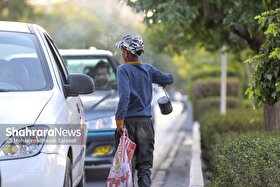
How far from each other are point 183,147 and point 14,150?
491 inches

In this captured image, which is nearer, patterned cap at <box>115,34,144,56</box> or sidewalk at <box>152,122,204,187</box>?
patterned cap at <box>115,34,144,56</box>

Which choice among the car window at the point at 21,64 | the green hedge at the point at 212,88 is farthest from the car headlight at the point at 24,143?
the green hedge at the point at 212,88

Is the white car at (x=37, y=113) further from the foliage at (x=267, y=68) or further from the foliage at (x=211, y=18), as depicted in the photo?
the foliage at (x=211, y=18)

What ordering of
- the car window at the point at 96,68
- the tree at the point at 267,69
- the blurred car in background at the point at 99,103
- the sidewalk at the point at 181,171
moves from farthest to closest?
the car window at the point at 96,68, the blurred car in background at the point at 99,103, the sidewalk at the point at 181,171, the tree at the point at 267,69

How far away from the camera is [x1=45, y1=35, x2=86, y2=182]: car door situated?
6.50 metres

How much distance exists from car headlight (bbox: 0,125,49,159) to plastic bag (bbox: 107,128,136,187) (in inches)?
62.0

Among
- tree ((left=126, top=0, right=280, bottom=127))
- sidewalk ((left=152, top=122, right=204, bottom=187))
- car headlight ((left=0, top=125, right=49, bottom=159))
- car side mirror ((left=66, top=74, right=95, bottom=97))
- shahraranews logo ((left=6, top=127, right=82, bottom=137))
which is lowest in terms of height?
sidewalk ((left=152, top=122, right=204, bottom=187))

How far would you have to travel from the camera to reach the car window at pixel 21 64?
253 inches

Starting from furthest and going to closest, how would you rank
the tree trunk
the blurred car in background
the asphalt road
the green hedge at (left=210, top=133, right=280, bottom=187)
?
the tree trunk < the asphalt road < the blurred car in background < the green hedge at (left=210, top=133, right=280, bottom=187)

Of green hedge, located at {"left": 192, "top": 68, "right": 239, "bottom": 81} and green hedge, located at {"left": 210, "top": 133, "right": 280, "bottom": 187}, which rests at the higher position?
green hedge, located at {"left": 192, "top": 68, "right": 239, "bottom": 81}

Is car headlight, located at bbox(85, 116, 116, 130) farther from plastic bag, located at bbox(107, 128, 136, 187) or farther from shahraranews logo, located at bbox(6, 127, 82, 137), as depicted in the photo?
shahraranews logo, located at bbox(6, 127, 82, 137)

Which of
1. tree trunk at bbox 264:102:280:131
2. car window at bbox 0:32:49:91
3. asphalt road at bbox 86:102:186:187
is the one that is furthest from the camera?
tree trunk at bbox 264:102:280:131

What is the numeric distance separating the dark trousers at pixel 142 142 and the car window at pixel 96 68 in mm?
3967

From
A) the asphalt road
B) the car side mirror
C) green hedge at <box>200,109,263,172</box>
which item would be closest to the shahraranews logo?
the car side mirror
